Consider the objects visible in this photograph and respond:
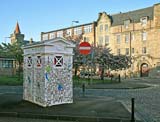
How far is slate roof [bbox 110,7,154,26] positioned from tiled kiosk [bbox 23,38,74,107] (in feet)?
171

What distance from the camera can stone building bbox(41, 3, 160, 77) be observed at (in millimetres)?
60088

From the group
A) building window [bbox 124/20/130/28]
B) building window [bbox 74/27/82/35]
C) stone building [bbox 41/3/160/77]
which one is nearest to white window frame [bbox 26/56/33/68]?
stone building [bbox 41/3/160/77]

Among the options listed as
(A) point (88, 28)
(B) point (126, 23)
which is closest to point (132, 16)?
(B) point (126, 23)

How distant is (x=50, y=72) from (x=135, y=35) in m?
54.0

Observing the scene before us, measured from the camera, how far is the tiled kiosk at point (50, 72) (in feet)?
40.8

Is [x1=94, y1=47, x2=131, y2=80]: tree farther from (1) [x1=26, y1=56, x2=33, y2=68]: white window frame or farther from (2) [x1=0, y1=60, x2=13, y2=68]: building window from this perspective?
(1) [x1=26, y1=56, x2=33, y2=68]: white window frame

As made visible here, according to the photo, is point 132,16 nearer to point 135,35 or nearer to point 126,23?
point 126,23

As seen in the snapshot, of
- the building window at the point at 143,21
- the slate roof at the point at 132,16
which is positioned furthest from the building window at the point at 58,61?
the building window at the point at 143,21

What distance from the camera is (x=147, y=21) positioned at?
62.4 m

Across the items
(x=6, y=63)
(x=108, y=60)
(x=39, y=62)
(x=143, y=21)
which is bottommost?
(x=39, y=62)

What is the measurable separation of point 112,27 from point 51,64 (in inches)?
2351

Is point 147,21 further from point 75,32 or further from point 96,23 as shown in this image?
point 75,32

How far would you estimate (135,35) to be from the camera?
212 ft

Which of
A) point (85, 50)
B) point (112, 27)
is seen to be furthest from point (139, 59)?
point (85, 50)
